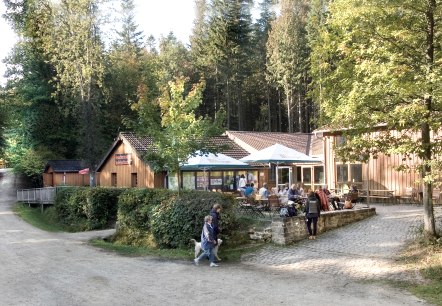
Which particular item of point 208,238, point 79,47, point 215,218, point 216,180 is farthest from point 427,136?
point 79,47

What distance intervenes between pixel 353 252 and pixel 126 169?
20.3 metres

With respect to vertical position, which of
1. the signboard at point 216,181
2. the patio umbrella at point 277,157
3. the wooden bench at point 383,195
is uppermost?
the patio umbrella at point 277,157

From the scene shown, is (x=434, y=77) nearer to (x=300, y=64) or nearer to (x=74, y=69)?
(x=74, y=69)

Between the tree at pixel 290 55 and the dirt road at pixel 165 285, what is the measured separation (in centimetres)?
3402

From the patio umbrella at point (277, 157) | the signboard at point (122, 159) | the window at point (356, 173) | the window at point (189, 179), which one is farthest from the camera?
the signboard at point (122, 159)

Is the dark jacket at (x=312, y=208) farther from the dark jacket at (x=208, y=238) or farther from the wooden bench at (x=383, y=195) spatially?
the wooden bench at (x=383, y=195)

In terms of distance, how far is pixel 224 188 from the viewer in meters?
28.3

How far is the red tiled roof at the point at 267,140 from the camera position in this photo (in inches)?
1286

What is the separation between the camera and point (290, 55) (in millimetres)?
45500

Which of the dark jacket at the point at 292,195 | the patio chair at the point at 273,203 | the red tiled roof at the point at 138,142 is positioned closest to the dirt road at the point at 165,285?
the dark jacket at the point at 292,195

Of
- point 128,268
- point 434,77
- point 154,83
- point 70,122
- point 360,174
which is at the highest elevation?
point 154,83

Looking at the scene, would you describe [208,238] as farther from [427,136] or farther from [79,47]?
[79,47]

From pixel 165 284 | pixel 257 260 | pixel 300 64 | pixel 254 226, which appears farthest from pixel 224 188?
pixel 300 64

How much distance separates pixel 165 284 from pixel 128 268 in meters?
2.54
